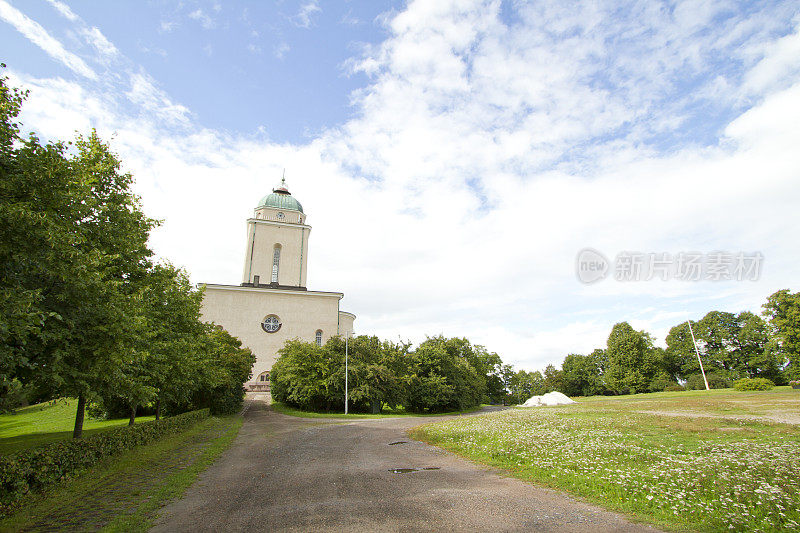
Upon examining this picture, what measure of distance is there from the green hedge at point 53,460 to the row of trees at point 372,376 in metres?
21.8

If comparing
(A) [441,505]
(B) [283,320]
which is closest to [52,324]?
(A) [441,505]

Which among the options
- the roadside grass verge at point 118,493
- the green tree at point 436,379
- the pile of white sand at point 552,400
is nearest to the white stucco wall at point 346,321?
the green tree at point 436,379

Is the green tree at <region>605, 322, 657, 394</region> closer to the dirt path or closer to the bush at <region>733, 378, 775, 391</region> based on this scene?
the bush at <region>733, 378, 775, 391</region>

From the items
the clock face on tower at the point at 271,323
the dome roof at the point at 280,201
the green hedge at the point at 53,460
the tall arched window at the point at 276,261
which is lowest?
the green hedge at the point at 53,460

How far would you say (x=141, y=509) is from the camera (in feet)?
25.9

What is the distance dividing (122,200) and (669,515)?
56.4 ft

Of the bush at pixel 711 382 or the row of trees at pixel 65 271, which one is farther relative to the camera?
the bush at pixel 711 382

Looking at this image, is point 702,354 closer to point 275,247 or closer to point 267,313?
point 267,313

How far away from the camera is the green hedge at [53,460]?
7.87m

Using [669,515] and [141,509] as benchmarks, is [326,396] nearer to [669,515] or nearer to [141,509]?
[141,509]

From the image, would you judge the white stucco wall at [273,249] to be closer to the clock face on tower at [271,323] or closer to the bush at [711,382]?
the clock face on tower at [271,323]

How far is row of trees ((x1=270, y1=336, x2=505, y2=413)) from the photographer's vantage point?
1435 inches

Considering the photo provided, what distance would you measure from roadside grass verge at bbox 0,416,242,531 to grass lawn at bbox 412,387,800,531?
898cm

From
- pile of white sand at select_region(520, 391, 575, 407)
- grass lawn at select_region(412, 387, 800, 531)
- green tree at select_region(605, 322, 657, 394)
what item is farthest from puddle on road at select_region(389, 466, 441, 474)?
green tree at select_region(605, 322, 657, 394)
